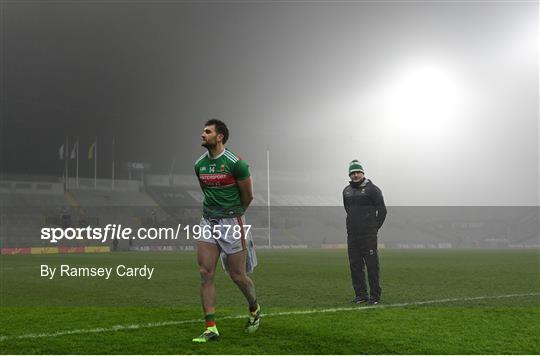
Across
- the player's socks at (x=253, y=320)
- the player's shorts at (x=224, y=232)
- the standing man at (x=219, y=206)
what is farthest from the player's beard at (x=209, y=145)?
the player's socks at (x=253, y=320)

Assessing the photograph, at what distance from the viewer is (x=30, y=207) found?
58.9m

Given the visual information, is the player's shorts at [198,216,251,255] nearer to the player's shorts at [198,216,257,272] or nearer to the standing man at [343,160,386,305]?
the player's shorts at [198,216,257,272]

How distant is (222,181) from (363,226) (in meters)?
4.07

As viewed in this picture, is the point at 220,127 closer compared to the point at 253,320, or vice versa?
the point at 220,127

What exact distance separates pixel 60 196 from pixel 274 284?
5455cm

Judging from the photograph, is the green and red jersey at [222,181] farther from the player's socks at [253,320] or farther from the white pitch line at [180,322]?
the white pitch line at [180,322]

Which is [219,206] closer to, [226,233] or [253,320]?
[226,233]

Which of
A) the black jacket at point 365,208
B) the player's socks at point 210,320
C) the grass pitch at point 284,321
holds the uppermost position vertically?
the black jacket at point 365,208

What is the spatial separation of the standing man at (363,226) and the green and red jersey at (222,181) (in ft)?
11.9

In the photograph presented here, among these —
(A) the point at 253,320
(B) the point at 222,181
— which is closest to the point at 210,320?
(A) the point at 253,320

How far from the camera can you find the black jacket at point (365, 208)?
380 inches

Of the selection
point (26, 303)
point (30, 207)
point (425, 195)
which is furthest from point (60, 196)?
point (26, 303)

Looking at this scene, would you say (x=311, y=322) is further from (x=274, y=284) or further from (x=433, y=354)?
(x=274, y=284)

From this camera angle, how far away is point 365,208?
9727 millimetres
